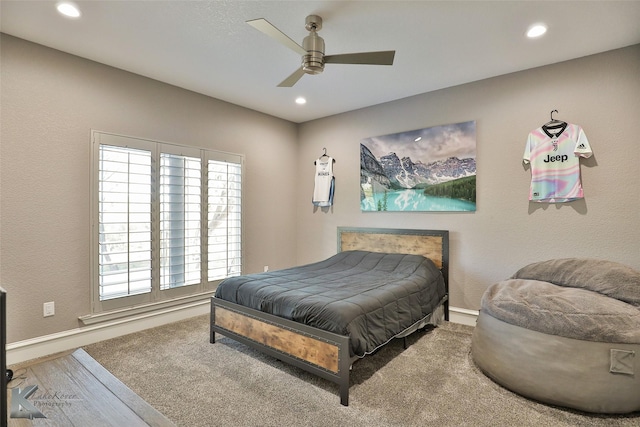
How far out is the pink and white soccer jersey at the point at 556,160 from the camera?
305 cm

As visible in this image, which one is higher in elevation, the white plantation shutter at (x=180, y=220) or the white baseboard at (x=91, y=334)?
the white plantation shutter at (x=180, y=220)

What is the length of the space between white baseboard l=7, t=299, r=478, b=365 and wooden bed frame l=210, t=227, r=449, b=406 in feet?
0.96

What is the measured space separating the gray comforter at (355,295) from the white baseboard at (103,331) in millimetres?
443

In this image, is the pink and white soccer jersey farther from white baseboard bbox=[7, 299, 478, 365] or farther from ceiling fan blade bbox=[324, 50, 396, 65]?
ceiling fan blade bbox=[324, 50, 396, 65]

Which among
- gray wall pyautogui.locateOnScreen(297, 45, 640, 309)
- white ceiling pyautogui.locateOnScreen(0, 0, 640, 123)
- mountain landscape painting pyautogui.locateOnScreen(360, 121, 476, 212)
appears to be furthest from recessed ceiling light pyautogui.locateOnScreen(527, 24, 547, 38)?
mountain landscape painting pyautogui.locateOnScreen(360, 121, 476, 212)

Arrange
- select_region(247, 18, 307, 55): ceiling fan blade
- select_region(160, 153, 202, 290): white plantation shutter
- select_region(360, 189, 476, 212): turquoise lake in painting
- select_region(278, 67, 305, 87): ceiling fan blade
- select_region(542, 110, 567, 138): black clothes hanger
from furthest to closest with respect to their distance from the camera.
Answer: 1. select_region(360, 189, 476, 212): turquoise lake in painting
2. select_region(160, 153, 202, 290): white plantation shutter
3. select_region(542, 110, 567, 138): black clothes hanger
4. select_region(278, 67, 305, 87): ceiling fan blade
5. select_region(247, 18, 307, 55): ceiling fan blade

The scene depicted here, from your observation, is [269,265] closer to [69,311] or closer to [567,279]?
[69,311]

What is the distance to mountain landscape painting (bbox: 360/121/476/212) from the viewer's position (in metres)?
3.73

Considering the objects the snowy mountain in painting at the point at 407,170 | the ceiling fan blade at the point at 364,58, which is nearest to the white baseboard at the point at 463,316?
the snowy mountain in painting at the point at 407,170

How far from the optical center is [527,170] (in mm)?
3350

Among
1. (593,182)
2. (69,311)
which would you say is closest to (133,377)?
(69,311)

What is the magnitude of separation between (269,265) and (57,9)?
12.0 ft

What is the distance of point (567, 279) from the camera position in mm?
2686

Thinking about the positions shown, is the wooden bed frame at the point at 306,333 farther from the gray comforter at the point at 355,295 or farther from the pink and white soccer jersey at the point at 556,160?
the pink and white soccer jersey at the point at 556,160
